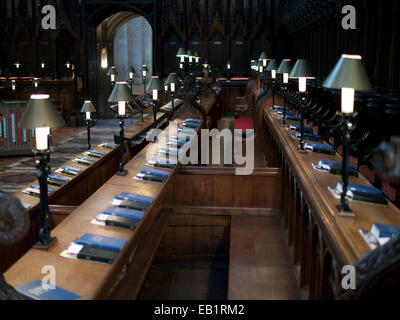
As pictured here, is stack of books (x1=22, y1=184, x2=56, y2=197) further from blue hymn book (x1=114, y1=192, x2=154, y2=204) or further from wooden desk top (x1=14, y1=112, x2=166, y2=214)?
blue hymn book (x1=114, y1=192, x2=154, y2=204)

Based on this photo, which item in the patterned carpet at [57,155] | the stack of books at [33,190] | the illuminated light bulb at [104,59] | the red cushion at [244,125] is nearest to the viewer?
the stack of books at [33,190]

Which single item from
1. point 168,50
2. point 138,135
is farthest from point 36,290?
point 168,50

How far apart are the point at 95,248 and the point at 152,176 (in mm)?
1869

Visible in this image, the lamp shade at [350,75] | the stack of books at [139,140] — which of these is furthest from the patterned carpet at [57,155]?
the lamp shade at [350,75]

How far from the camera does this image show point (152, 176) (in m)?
4.83

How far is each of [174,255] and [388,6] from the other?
4.75 m

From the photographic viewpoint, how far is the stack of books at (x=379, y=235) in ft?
8.05

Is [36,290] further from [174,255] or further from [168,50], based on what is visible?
[168,50]

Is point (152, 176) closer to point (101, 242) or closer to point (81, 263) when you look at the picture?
point (101, 242)

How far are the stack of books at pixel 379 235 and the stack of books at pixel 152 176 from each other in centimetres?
256

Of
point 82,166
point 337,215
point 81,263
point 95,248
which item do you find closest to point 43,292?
point 81,263

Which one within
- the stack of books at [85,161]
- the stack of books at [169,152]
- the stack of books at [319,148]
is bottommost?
the stack of books at [85,161]

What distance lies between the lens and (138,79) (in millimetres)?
31297

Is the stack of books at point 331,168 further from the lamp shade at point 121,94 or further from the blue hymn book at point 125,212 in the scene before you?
the lamp shade at point 121,94
